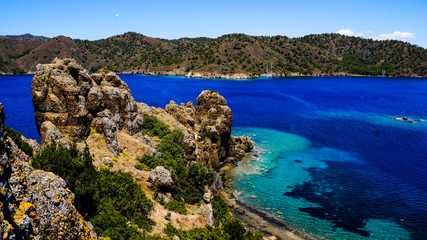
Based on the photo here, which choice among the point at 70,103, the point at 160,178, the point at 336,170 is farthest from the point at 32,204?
the point at 336,170

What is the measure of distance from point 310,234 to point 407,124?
7700 cm

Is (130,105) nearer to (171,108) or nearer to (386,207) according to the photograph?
(171,108)

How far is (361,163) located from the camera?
57094 millimetres

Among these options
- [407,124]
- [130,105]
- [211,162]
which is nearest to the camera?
[130,105]

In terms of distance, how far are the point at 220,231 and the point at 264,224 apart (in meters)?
11.6

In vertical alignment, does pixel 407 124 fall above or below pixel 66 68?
below

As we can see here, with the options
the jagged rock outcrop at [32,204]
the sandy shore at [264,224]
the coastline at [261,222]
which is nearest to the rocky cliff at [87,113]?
the jagged rock outcrop at [32,204]

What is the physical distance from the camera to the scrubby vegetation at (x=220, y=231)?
21.9 metres

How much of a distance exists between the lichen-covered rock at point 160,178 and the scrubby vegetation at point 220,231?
218 inches

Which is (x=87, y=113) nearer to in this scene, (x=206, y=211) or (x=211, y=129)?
(x=206, y=211)

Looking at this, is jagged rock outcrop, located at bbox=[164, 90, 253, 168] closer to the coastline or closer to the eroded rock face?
the coastline

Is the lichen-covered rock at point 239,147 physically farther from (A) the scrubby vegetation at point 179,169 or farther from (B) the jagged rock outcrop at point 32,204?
(B) the jagged rock outcrop at point 32,204

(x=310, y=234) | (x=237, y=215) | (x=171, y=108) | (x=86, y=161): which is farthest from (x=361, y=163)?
(x=86, y=161)

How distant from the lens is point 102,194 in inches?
845
